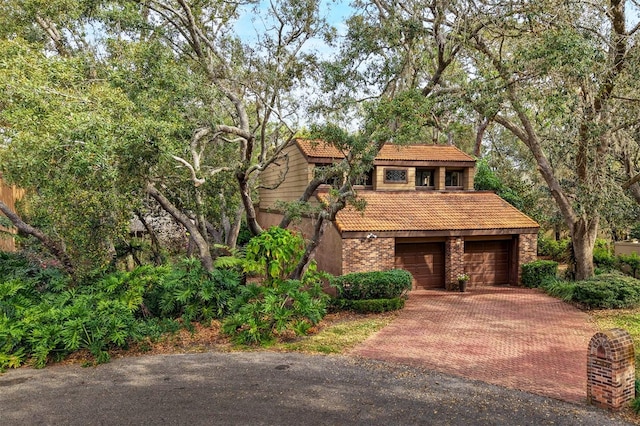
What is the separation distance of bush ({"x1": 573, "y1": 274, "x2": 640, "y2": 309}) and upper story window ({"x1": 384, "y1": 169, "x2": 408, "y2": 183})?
8.96m

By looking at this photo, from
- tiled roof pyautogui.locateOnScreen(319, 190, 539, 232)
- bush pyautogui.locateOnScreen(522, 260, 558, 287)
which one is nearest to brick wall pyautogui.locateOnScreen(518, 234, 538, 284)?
bush pyautogui.locateOnScreen(522, 260, 558, 287)

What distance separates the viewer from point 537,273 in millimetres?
18312

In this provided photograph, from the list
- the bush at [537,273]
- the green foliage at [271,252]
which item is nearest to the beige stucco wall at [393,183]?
the bush at [537,273]

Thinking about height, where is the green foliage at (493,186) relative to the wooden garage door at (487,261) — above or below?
above

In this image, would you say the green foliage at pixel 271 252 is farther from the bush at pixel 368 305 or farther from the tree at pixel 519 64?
the tree at pixel 519 64

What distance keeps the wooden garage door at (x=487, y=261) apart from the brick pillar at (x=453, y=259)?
88cm

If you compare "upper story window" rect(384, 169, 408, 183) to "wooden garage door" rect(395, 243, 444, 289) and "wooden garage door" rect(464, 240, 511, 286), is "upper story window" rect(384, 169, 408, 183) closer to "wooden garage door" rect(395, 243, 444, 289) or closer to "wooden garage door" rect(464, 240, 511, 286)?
"wooden garage door" rect(395, 243, 444, 289)

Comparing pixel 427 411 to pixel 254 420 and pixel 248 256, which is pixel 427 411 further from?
pixel 248 256

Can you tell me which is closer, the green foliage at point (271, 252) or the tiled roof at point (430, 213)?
the green foliage at point (271, 252)

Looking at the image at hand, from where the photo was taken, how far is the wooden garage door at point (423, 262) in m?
18.0

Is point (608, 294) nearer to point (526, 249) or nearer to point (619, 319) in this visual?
point (619, 319)

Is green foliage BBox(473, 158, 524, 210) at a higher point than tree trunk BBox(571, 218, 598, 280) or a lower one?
higher

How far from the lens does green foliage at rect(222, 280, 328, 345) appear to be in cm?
1118

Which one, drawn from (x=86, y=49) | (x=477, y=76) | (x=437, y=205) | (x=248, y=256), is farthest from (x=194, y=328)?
(x=437, y=205)
